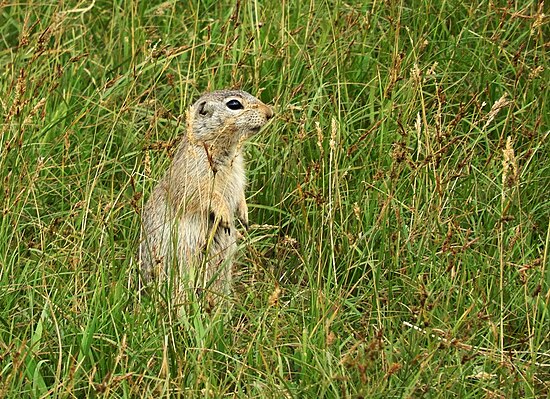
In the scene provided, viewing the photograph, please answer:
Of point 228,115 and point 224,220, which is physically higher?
point 228,115

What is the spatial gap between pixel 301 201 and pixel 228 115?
3.28ft

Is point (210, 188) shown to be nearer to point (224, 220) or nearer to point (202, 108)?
point (224, 220)

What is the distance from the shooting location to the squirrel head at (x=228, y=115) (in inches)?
227

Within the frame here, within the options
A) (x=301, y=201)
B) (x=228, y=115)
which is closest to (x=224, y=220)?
(x=228, y=115)

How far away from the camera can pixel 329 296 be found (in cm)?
476

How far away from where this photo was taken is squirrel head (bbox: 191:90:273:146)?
577cm

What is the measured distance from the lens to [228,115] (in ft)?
19.1

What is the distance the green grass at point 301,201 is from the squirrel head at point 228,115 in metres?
0.22

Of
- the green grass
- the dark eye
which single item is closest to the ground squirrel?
the dark eye

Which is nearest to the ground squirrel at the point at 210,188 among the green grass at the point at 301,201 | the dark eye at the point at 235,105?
the dark eye at the point at 235,105

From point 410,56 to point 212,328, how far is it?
7.56 ft

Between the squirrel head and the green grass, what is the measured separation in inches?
8.5

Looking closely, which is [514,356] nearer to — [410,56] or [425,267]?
[425,267]

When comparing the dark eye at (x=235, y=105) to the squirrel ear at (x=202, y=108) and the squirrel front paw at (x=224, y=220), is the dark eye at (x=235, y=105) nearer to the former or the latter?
the squirrel ear at (x=202, y=108)
